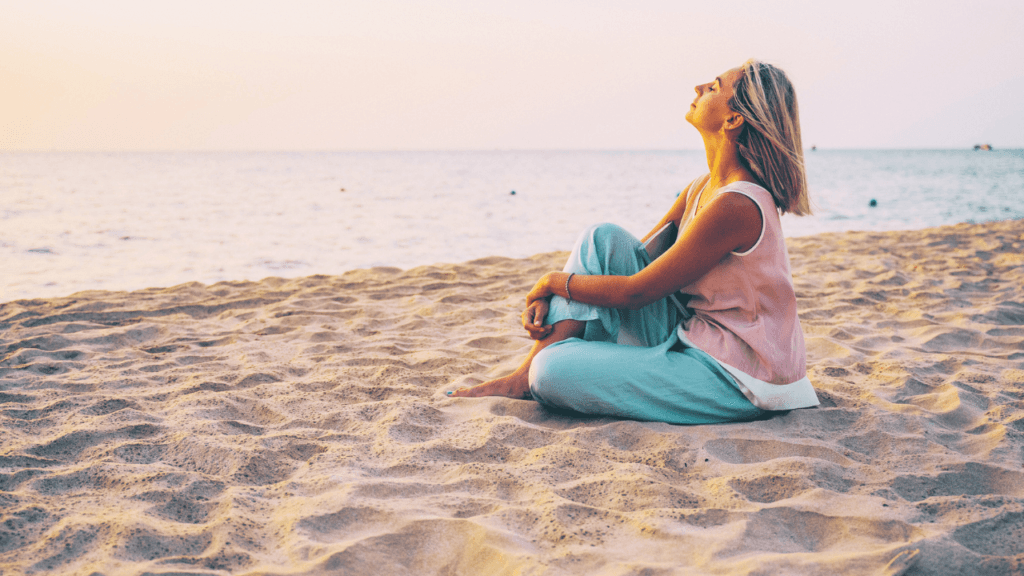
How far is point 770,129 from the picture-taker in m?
2.17

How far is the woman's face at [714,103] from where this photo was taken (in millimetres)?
2234

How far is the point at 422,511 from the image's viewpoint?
1.70 meters

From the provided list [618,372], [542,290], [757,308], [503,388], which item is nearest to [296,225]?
[503,388]

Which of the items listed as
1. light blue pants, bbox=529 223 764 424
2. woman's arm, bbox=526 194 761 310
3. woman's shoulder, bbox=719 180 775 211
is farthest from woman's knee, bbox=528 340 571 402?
woman's shoulder, bbox=719 180 775 211

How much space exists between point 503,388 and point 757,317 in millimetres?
1047

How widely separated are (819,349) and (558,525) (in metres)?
2.29

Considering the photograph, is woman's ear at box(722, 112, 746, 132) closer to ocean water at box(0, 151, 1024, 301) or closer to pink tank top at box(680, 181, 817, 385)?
pink tank top at box(680, 181, 817, 385)

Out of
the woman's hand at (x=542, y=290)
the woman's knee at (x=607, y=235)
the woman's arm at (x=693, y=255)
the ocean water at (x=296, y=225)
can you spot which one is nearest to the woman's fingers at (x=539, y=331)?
the woman's hand at (x=542, y=290)

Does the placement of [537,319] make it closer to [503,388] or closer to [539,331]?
[539,331]

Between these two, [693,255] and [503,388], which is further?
[503,388]

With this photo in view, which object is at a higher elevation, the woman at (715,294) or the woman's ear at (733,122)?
the woman's ear at (733,122)

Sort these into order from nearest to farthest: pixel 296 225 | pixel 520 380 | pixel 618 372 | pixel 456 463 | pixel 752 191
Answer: pixel 456 463 → pixel 752 191 → pixel 618 372 → pixel 520 380 → pixel 296 225

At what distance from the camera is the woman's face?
7.33 ft

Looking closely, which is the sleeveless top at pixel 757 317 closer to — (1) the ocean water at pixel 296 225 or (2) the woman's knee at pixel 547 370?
(1) the ocean water at pixel 296 225
